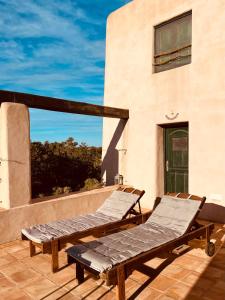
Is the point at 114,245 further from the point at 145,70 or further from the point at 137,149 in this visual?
the point at 145,70

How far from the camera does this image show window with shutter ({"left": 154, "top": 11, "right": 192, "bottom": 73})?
7723 millimetres

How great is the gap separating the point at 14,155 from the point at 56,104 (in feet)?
5.52

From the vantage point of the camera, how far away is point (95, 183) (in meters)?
10.3

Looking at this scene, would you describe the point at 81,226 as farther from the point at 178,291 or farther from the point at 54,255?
the point at 178,291

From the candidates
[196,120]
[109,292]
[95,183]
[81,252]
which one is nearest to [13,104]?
[81,252]

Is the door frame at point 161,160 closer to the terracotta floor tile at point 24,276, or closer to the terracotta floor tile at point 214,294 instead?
the terracotta floor tile at point 214,294

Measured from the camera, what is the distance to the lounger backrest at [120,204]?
5.84 meters

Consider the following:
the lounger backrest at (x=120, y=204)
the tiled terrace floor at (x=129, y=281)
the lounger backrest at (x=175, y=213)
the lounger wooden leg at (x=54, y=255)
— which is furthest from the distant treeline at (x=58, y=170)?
the lounger wooden leg at (x=54, y=255)

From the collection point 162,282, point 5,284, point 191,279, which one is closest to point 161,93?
point 191,279

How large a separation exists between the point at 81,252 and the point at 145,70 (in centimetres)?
644

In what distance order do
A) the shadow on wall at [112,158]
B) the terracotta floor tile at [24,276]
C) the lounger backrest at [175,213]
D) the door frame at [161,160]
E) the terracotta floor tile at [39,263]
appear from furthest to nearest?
the shadow on wall at [112,158] → the door frame at [161,160] → the lounger backrest at [175,213] → the terracotta floor tile at [39,263] → the terracotta floor tile at [24,276]

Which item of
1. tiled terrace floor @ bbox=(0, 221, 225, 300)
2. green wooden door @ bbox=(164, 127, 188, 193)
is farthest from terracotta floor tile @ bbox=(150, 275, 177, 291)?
green wooden door @ bbox=(164, 127, 188, 193)

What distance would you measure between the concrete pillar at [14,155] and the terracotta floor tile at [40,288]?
2.20 m

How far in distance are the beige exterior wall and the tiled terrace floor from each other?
2724mm
